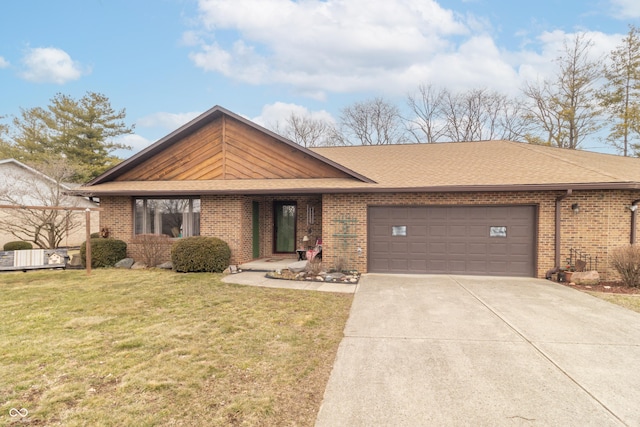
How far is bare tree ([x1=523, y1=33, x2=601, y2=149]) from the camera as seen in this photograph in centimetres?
2183

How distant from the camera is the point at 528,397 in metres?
3.20

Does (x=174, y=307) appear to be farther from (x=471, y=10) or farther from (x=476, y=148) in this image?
(x=471, y=10)

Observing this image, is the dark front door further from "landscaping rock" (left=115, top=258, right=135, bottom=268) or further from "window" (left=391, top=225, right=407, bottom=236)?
"window" (left=391, top=225, right=407, bottom=236)

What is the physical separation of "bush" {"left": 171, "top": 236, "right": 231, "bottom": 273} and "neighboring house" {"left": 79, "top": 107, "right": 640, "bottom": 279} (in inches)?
35.5

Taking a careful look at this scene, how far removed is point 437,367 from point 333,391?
1.36 metres

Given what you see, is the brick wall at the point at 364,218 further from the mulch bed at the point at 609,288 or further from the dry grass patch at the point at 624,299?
the dry grass patch at the point at 624,299

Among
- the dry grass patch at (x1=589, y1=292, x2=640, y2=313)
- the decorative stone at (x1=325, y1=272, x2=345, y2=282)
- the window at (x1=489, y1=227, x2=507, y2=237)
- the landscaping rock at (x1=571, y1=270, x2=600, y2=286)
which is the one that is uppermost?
the window at (x1=489, y1=227, x2=507, y2=237)

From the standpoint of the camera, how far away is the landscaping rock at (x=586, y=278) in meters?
8.70

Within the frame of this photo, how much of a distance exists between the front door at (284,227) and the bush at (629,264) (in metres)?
9.94

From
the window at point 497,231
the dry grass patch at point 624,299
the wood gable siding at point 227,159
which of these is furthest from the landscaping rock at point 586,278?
the wood gable siding at point 227,159

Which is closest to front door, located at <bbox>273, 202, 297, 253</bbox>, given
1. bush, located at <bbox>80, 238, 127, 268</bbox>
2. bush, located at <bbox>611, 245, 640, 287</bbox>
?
bush, located at <bbox>80, 238, 127, 268</bbox>

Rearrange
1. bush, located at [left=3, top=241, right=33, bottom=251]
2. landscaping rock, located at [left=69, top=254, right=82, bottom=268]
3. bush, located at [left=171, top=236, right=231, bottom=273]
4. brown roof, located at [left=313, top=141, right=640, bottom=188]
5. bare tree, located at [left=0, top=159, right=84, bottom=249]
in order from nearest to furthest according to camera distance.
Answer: brown roof, located at [left=313, top=141, right=640, bottom=188] < bush, located at [left=171, top=236, right=231, bottom=273] < landscaping rock, located at [left=69, top=254, right=82, bottom=268] < bare tree, located at [left=0, top=159, right=84, bottom=249] < bush, located at [left=3, top=241, right=33, bottom=251]

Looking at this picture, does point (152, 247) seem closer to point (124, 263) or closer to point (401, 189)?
point (124, 263)

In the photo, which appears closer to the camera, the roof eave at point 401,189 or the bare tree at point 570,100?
the roof eave at point 401,189
